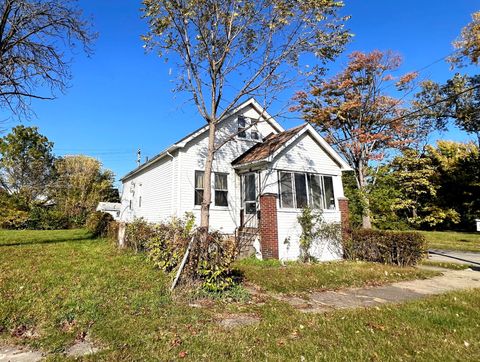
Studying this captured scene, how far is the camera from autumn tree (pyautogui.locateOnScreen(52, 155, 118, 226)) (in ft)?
113

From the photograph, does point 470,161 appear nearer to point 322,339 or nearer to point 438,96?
point 438,96

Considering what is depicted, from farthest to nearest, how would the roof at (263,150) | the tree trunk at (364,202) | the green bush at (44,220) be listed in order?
the green bush at (44,220)
the tree trunk at (364,202)
the roof at (263,150)

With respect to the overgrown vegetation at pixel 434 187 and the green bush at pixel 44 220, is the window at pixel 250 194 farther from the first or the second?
the green bush at pixel 44 220

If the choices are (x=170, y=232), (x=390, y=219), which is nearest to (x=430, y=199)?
(x=390, y=219)

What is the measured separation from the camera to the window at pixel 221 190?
14102mm

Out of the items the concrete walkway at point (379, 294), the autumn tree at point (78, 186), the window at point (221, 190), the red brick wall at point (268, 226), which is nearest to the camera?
the concrete walkway at point (379, 294)

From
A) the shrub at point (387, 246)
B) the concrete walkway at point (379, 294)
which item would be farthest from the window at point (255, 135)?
the concrete walkway at point (379, 294)

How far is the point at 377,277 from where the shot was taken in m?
9.01

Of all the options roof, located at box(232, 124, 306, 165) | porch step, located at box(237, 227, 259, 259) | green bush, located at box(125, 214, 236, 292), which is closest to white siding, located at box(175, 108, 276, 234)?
roof, located at box(232, 124, 306, 165)

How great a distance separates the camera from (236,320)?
17.3 ft

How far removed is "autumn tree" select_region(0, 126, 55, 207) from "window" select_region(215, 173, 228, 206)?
89.3 ft

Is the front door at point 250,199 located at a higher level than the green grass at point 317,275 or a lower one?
higher

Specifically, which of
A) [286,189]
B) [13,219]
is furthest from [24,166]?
[286,189]

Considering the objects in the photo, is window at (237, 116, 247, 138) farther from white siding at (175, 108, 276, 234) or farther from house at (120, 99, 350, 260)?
white siding at (175, 108, 276, 234)
